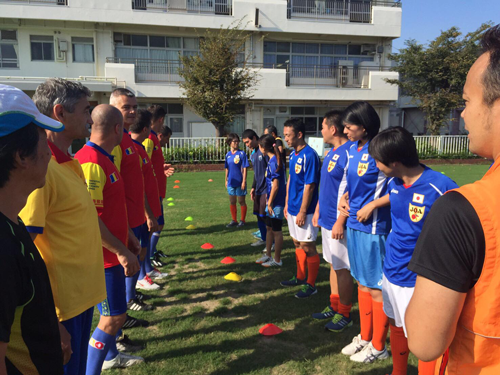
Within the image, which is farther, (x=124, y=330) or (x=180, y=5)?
(x=180, y=5)

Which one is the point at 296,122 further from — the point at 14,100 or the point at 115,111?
the point at 14,100

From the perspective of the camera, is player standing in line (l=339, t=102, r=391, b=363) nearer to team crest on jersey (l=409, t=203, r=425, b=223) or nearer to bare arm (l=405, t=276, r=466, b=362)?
team crest on jersey (l=409, t=203, r=425, b=223)

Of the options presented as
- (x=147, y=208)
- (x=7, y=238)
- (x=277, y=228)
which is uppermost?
(x=7, y=238)

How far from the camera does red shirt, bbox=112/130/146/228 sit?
12.4ft

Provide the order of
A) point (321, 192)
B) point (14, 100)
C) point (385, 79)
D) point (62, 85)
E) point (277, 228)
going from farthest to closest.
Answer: point (385, 79) < point (277, 228) < point (321, 192) < point (62, 85) < point (14, 100)

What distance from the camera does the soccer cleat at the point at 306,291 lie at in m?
4.68

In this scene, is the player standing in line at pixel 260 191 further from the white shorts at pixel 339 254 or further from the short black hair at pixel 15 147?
A: the short black hair at pixel 15 147

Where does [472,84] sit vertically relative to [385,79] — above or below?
below

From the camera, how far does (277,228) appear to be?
5672mm

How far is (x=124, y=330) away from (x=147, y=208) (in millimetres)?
1476

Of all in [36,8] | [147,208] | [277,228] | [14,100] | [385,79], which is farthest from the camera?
[385,79]

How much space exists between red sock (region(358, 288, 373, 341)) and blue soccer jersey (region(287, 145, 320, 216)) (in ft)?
4.85

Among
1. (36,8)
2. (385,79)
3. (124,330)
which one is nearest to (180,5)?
(36,8)

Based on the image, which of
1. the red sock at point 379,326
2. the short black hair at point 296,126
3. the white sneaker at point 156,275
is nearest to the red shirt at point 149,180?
the white sneaker at point 156,275
